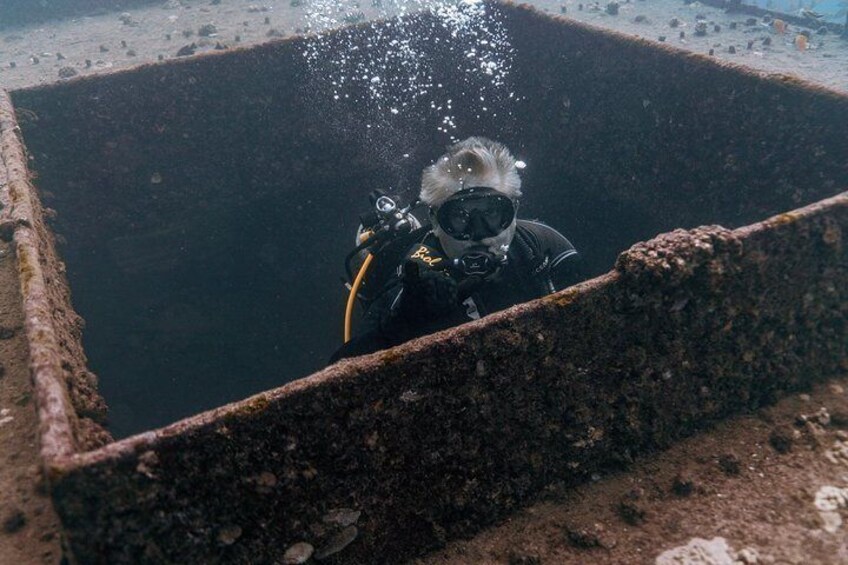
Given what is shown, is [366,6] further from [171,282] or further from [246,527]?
[246,527]

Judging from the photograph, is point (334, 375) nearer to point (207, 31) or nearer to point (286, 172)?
point (286, 172)

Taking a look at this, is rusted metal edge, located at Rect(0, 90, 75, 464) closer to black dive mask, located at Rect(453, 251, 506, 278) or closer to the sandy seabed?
black dive mask, located at Rect(453, 251, 506, 278)

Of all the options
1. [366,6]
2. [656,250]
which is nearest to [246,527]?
[656,250]

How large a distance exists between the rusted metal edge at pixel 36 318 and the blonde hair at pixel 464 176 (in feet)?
7.31

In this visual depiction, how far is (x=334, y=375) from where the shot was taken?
5.25 ft

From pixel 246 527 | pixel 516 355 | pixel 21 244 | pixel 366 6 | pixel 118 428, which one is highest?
pixel 366 6

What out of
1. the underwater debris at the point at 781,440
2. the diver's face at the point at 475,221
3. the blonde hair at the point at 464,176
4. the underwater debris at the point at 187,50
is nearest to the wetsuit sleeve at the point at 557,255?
the blonde hair at the point at 464,176

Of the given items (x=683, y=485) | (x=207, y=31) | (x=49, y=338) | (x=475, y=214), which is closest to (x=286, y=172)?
(x=475, y=214)

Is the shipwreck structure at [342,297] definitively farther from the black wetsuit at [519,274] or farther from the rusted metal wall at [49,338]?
the black wetsuit at [519,274]

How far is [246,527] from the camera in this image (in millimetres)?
1578

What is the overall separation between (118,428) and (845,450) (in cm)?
589

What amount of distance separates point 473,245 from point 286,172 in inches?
108

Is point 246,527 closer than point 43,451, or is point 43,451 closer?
point 43,451

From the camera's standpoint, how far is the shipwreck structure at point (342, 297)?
1.58 meters
